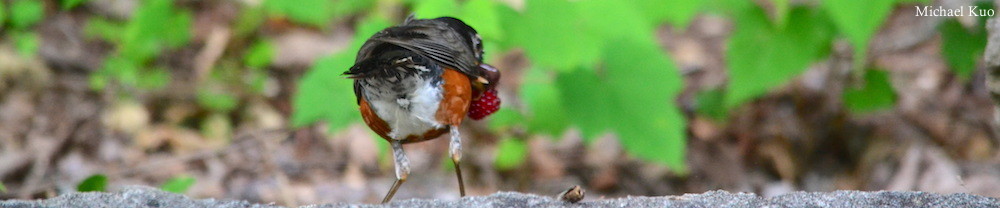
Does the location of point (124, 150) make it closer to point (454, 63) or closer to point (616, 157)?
point (616, 157)

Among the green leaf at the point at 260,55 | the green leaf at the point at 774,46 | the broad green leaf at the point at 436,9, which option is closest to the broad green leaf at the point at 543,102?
the green leaf at the point at 774,46

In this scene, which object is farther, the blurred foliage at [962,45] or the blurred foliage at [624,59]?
the blurred foliage at [962,45]

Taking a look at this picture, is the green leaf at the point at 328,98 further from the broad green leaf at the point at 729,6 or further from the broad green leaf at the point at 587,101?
the broad green leaf at the point at 729,6

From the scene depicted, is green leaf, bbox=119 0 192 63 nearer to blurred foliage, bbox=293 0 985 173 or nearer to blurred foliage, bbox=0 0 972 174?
blurred foliage, bbox=0 0 972 174

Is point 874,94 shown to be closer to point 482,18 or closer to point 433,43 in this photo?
point 482,18

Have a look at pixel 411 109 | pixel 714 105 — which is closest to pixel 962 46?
pixel 714 105

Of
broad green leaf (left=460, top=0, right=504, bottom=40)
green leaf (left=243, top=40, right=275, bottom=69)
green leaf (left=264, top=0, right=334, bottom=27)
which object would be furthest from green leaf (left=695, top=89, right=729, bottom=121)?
broad green leaf (left=460, top=0, right=504, bottom=40)
